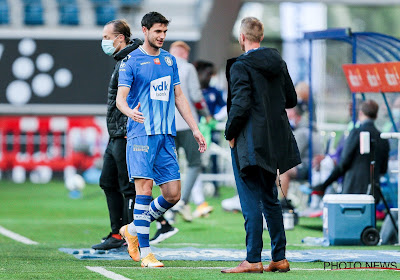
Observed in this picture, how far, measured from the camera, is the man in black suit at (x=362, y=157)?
34.2 feet

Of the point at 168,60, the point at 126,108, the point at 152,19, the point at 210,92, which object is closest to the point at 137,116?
the point at 126,108

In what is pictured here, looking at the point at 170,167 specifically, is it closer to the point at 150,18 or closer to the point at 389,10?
the point at 150,18

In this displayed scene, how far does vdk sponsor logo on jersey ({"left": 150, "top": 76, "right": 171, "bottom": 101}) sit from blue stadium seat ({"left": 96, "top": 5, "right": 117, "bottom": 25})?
17086mm

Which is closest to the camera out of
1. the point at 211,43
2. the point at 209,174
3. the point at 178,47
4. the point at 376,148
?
the point at 376,148

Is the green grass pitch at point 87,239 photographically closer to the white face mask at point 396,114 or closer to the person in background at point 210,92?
the person in background at point 210,92

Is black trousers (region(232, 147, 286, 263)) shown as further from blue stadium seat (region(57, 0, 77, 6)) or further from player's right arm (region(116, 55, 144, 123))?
blue stadium seat (region(57, 0, 77, 6))

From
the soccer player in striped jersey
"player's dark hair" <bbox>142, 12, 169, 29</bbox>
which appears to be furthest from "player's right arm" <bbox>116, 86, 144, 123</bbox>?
"player's dark hair" <bbox>142, 12, 169, 29</bbox>

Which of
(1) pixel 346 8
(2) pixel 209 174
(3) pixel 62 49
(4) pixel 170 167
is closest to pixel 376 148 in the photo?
(4) pixel 170 167

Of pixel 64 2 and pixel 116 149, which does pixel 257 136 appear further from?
pixel 64 2

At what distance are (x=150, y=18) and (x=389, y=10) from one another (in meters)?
25.6

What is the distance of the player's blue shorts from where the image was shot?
24.2ft

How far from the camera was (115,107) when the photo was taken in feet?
27.4

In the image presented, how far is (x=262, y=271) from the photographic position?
23.1 ft

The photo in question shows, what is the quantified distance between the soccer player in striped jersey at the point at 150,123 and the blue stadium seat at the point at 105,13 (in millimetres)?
17081
